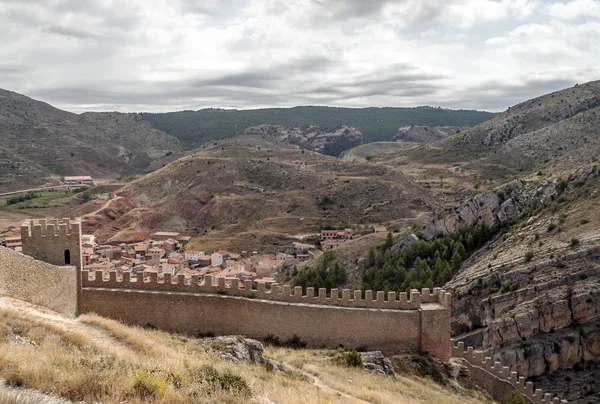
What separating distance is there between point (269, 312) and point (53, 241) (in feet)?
24.9

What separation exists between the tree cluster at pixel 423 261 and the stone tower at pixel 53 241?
24663 millimetres

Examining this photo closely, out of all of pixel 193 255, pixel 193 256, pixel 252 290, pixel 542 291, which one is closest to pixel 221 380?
pixel 252 290

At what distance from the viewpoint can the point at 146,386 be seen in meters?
7.82

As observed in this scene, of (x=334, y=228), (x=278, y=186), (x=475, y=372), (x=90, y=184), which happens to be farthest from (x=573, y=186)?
(x=90, y=184)

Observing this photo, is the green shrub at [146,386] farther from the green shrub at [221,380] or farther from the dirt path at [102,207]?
the dirt path at [102,207]

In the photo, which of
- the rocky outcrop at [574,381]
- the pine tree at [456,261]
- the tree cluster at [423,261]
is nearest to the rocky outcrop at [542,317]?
the rocky outcrop at [574,381]

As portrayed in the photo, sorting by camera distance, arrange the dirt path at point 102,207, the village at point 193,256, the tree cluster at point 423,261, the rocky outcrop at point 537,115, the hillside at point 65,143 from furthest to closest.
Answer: the hillside at point 65,143 < the rocky outcrop at point 537,115 < the dirt path at point 102,207 < the village at point 193,256 < the tree cluster at point 423,261

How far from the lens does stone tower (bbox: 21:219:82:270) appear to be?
16.7m

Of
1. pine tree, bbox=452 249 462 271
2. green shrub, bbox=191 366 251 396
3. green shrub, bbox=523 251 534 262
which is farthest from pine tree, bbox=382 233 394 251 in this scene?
green shrub, bbox=191 366 251 396

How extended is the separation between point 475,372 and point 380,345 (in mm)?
4479

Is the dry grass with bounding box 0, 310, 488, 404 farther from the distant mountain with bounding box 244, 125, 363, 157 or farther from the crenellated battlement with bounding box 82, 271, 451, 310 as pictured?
the distant mountain with bounding box 244, 125, 363, 157

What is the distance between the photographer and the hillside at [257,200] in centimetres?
7573

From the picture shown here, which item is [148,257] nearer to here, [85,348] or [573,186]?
[573,186]

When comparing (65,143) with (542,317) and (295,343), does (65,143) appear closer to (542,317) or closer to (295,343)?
(542,317)
